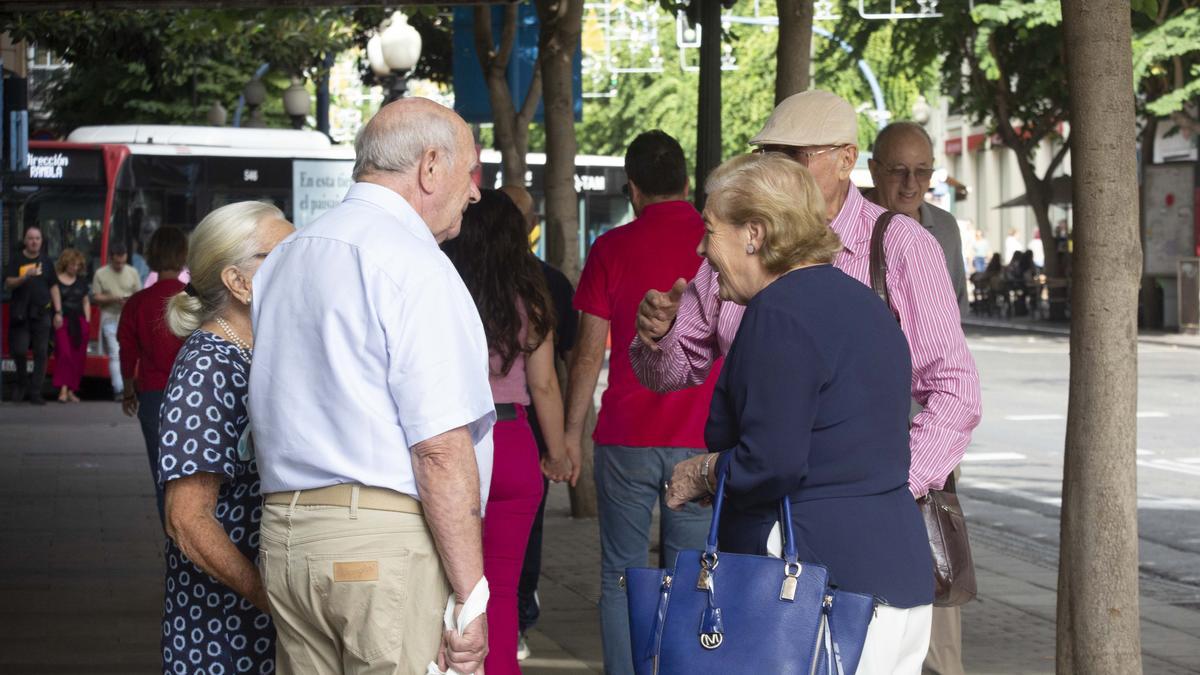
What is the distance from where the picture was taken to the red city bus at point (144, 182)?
73.8 ft

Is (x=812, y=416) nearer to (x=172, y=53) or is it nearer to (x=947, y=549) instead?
(x=947, y=549)

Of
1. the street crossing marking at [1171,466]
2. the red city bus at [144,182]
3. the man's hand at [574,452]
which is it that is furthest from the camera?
the red city bus at [144,182]

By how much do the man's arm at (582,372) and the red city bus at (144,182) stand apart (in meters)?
15.5

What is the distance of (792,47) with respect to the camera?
8.80 metres

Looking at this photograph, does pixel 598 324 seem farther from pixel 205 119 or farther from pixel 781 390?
pixel 205 119

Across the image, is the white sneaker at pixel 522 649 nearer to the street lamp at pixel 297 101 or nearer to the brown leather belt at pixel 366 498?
the brown leather belt at pixel 366 498

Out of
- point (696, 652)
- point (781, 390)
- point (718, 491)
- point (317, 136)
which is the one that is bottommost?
point (696, 652)

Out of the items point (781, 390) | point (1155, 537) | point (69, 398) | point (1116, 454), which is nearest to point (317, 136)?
point (69, 398)

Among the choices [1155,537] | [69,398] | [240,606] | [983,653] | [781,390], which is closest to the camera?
[781,390]

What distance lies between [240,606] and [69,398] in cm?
1888

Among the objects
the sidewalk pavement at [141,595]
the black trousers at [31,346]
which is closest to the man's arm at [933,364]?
the sidewalk pavement at [141,595]

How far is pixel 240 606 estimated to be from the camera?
3.76 metres

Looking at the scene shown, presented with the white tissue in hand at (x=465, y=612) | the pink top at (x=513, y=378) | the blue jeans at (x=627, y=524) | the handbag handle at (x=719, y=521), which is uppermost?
the pink top at (x=513, y=378)

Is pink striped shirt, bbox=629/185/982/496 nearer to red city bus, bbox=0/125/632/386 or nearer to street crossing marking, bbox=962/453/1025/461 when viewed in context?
street crossing marking, bbox=962/453/1025/461
